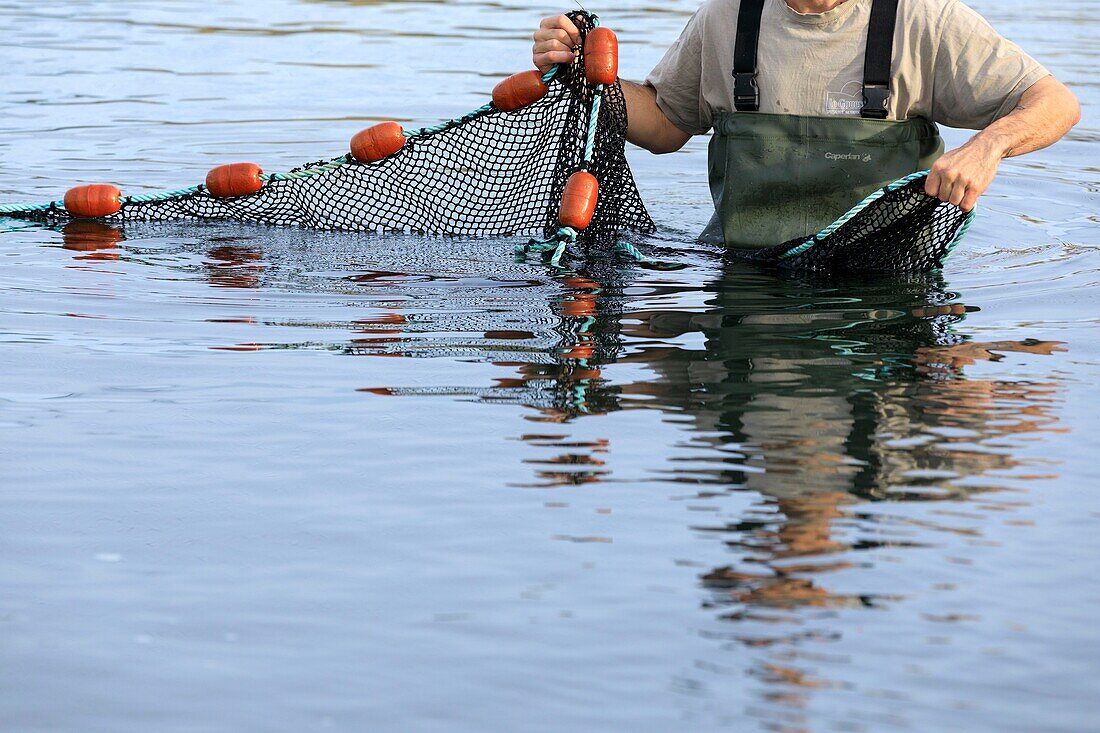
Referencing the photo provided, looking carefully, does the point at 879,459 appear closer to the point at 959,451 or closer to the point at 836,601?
the point at 959,451

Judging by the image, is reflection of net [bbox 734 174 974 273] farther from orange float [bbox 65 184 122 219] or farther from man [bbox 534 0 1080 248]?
orange float [bbox 65 184 122 219]

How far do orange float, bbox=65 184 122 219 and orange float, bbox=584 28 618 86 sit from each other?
7.69ft

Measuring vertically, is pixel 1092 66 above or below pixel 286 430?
above

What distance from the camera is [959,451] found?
384cm

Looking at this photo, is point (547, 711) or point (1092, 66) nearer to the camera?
point (547, 711)

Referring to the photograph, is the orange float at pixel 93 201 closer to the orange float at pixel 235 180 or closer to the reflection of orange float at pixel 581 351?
the orange float at pixel 235 180

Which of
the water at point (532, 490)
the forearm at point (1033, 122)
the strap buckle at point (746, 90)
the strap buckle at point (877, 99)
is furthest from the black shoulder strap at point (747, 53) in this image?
the forearm at point (1033, 122)

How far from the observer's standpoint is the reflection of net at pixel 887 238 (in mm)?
5430

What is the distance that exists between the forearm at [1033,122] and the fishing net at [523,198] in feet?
1.15

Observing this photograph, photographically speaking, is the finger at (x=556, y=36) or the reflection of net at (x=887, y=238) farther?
the finger at (x=556, y=36)

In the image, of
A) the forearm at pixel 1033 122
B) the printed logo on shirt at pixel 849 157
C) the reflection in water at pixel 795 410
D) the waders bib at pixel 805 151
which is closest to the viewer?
the reflection in water at pixel 795 410

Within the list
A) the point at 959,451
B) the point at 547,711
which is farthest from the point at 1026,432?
the point at 547,711

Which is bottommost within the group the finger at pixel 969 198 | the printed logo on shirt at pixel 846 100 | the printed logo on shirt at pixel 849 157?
the finger at pixel 969 198

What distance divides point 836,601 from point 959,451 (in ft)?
3.32
